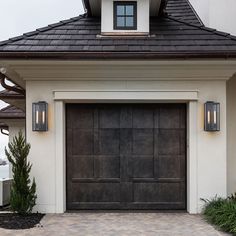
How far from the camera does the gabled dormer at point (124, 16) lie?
10.6 m

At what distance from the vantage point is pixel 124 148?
1043cm

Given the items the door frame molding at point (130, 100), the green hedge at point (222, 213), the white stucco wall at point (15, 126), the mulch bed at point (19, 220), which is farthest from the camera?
the white stucco wall at point (15, 126)

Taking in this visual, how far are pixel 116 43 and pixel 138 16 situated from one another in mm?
1151

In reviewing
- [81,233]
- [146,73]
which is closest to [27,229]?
[81,233]

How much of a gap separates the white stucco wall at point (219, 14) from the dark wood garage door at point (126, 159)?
3342 millimetres

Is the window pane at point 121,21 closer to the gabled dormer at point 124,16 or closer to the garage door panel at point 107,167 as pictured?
the gabled dormer at point 124,16

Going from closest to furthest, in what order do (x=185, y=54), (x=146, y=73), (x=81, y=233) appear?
(x=81, y=233)
(x=185, y=54)
(x=146, y=73)

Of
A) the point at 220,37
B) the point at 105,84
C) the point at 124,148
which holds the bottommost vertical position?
the point at 124,148

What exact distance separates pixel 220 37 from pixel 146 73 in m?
1.92

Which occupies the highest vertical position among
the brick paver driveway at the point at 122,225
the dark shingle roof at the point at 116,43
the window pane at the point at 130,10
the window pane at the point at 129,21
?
the window pane at the point at 130,10

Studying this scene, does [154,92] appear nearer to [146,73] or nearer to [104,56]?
[146,73]

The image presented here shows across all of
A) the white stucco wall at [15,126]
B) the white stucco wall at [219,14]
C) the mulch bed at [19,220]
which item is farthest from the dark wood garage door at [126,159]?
the white stucco wall at [15,126]

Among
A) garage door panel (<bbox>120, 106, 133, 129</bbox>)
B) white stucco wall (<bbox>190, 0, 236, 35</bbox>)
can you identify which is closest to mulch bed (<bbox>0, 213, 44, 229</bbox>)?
garage door panel (<bbox>120, 106, 133, 129</bbox>)

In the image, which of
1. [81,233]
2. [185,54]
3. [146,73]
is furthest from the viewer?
[146,73]
